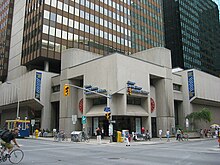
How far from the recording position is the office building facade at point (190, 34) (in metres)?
111

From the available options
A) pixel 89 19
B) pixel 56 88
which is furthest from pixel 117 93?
pixel 89 19

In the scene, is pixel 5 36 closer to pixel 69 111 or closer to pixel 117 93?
pixel 69 111

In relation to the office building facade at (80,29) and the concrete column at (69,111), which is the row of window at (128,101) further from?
the office building facade at (80,29)

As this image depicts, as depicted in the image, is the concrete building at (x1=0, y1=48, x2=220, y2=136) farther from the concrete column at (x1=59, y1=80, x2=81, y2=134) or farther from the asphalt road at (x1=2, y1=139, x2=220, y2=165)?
the asphalt road at (x1=2, y1=139, x2=220, y2=165)

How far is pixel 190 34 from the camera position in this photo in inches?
4606

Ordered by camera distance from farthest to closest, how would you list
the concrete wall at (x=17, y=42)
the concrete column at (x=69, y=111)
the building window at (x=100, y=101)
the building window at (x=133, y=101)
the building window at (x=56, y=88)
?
the concrete wall at (x=17, y=42), the building window at (x=56, y=88), the concrete column at (x=69, y=111), the building window at (x=133, y=101), the building window at (x=100, y=101)

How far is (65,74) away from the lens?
4609 centimetres

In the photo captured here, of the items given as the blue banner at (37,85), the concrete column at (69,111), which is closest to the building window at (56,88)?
the blue banner at (37,85)

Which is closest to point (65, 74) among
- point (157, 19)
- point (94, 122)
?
point (94, 122)

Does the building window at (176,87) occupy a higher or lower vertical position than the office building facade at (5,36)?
lower

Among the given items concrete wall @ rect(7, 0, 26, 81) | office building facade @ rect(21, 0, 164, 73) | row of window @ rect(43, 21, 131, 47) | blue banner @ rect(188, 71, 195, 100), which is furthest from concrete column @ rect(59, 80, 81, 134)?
concrete wall @ rect(7, 0, 26, 81)

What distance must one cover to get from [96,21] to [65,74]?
25.2 meters

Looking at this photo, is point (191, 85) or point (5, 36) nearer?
point (191, 85)

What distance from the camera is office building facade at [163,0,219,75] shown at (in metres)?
111
